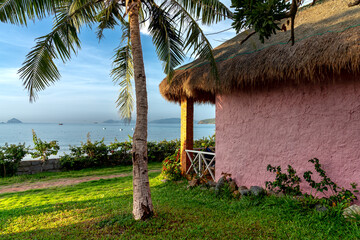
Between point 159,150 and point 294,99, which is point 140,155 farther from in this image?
point 159,150

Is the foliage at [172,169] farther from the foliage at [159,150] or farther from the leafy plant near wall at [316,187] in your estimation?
the foliage at [159,150]

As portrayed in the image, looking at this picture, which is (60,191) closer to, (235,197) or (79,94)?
(235,197)

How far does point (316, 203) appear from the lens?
3.68m

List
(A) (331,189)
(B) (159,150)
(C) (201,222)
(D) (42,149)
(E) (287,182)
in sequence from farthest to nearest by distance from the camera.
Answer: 1. (B) (159,150)
2. (D) (42,149)
3. (E) (287,182)
4. (A) (331,189)
5. (C) (201,222)

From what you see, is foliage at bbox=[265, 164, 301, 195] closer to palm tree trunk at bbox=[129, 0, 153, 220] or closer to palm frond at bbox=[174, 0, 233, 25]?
palm tree trunk at bbox=[129, 0, 153, 220]

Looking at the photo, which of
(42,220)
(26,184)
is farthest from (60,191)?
(42,220)

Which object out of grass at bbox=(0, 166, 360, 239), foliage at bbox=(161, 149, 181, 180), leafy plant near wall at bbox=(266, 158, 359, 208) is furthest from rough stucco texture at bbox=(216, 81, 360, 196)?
foliage at bbox=(161, 149, 181, 180)

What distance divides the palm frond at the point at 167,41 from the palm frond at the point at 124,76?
95 centimetres

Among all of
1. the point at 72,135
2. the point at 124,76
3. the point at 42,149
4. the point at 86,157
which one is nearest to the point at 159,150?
the point at 86,157

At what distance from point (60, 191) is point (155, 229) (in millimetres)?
4369

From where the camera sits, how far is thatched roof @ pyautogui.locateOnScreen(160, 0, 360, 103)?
11.3ft

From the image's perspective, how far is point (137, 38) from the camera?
3963mm

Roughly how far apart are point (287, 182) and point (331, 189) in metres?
0.68

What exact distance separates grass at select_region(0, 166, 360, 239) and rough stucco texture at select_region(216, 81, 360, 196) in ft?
2.40
